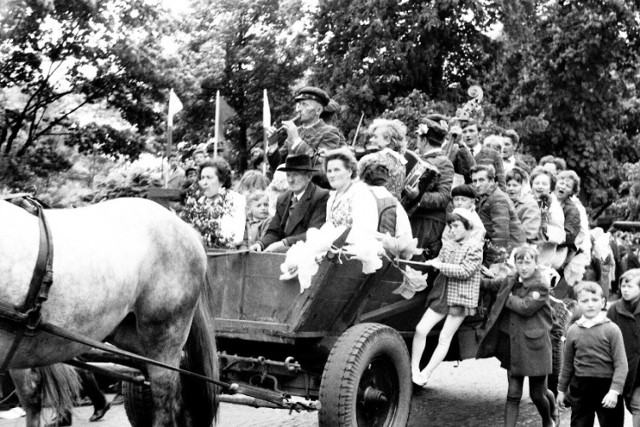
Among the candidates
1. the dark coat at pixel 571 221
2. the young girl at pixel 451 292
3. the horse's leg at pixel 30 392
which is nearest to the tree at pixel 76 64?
the dark coat at pixel 571 221

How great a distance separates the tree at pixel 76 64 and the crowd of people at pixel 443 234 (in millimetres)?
7637

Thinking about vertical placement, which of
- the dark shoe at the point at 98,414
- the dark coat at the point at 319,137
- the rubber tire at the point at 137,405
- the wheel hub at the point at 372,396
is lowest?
the dark shoe at the point at 98,414

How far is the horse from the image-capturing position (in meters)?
4.64

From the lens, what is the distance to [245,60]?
92.2 ft

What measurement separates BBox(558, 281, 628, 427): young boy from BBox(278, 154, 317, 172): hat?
2.09 meters

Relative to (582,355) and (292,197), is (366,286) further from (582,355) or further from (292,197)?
(582,355)

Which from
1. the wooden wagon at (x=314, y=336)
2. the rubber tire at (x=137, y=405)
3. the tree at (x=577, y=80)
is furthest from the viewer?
the tree at (x=577, y=80)

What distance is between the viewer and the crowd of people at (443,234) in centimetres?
660

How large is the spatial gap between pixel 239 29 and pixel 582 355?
23177 mm

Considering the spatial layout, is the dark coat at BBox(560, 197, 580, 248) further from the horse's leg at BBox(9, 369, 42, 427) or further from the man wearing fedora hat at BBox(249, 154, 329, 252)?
the horse's leg at BBox(9, 369, 42, 427)

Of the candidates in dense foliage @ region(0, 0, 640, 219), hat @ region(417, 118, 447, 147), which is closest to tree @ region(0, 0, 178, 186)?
dense foliage @ region(0, 0, 640, 219)

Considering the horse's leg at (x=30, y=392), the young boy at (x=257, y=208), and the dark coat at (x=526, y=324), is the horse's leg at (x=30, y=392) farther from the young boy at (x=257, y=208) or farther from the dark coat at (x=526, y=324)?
the dark coat at (x=526, y=324)

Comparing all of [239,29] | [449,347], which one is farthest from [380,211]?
[239,29]

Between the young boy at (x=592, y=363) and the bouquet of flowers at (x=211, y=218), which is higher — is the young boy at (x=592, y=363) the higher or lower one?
the lower one
